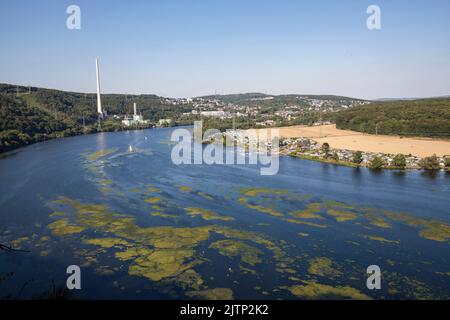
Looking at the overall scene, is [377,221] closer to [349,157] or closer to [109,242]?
[109,242]

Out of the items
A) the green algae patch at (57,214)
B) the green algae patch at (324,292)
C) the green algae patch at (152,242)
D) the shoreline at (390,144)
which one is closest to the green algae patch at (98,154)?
the green algae patch at (57,214)

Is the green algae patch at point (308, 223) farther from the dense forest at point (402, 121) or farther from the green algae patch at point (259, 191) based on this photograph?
the dense forest at point (402, 121)

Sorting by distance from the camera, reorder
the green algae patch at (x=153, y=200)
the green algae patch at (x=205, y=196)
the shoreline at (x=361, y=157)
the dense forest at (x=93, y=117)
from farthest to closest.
Result: the dense forest at (x=93, y=117) → the shoreline at (x=361, y=157) → the green algae patch at (x=205, y=196) → the green algae patch at (x=153, y=200)

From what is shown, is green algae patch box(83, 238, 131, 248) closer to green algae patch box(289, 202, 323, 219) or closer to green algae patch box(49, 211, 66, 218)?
green algae patch box(49, 211, 66, 218)

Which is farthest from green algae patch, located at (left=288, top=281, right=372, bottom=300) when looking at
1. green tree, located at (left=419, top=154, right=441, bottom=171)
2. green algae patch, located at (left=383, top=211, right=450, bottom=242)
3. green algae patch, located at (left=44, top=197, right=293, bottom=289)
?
green tree, located at (left=419, top=154, right=441, bottom=171)

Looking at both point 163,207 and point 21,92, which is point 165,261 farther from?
point 21,92
